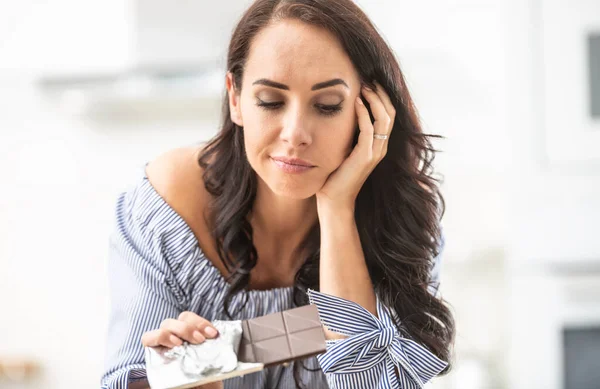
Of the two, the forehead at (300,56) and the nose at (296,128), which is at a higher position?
the forehead at (300,56)

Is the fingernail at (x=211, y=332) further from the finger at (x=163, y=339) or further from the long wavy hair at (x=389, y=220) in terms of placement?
the long wavy hair at (x=389, y=220)

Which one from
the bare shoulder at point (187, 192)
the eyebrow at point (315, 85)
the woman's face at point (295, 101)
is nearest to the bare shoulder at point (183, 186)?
the bare shoulder at point (187, 192)

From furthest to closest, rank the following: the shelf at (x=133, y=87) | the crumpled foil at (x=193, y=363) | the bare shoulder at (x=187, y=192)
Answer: the shelf at (x=133, y=87), the bare shoulder at (x=187, y=192), the crumpled foil at (x=193, y=363)

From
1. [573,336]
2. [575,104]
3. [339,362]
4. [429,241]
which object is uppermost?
[575,104]

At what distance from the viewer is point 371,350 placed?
1.18 metres

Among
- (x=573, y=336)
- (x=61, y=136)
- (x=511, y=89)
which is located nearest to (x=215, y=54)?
(x=61, y=136)

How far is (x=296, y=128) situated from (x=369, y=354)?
14.4 inches

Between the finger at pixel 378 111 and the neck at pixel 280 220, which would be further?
the neck at pixel 280 220

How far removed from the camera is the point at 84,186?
3229 millimetres

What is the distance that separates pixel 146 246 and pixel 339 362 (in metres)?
0.40

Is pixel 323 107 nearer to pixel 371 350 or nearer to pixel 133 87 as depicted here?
pixel 371 350

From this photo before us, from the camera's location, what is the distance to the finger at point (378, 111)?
1.25 meters

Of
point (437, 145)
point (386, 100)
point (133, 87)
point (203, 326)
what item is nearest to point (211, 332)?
point (203, 326)

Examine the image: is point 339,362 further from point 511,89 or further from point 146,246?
point 511,89
